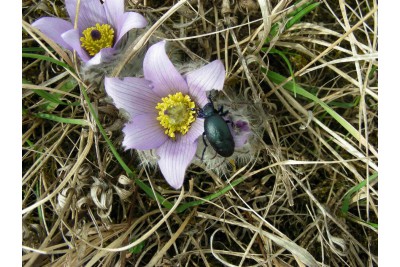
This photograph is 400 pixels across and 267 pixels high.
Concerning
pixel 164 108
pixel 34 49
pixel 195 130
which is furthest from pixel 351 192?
pixel 34 49

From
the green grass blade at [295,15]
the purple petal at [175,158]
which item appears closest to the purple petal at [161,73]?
the purple petal at [175,158]

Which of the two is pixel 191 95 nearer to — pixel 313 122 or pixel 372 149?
pixel 313 122

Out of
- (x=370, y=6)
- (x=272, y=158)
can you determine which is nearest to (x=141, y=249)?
(x=272, y=158)

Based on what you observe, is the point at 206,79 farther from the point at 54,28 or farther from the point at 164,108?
the point at 54,28

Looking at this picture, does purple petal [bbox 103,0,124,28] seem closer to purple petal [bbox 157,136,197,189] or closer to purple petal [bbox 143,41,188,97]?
purple petal [bbox 143,41,188,97]

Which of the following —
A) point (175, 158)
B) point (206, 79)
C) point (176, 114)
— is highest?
point (206, 79)

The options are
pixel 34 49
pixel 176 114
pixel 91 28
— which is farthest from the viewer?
pixel 34 49
